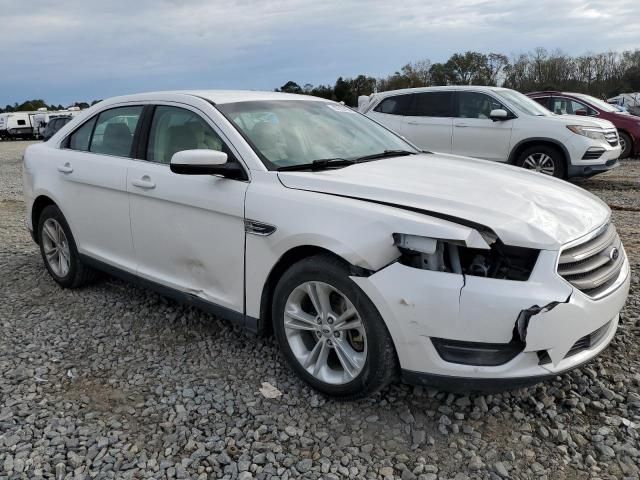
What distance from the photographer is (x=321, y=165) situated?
11.0ft

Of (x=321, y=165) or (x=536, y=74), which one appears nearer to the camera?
(x=321, y=165)

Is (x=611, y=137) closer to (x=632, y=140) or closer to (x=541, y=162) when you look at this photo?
(x=541, y=162)

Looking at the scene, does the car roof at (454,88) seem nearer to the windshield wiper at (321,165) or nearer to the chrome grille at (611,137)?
the chrome grille at (611,137)

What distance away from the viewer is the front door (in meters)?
3.27

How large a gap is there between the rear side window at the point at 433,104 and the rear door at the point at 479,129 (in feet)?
0.54

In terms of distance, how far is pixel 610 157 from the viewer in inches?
363

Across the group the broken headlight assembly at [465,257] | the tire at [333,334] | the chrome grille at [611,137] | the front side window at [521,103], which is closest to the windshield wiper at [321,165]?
the tire at [333,334]

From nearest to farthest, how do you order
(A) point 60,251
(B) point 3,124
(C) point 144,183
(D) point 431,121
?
(C) point 144,183
(A) point 60,251
(D) point 431,121
(B) point 3,124

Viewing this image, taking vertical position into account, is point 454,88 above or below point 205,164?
above

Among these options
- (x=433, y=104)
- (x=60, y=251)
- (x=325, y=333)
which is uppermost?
(x=433, y=104)

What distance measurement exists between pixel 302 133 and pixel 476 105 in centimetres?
688

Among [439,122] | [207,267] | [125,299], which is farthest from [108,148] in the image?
[439,122]

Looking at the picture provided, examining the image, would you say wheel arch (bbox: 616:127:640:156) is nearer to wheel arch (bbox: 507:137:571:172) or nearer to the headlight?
the headlight

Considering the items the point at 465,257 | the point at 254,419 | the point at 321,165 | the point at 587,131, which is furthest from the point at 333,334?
the point at 587,131
